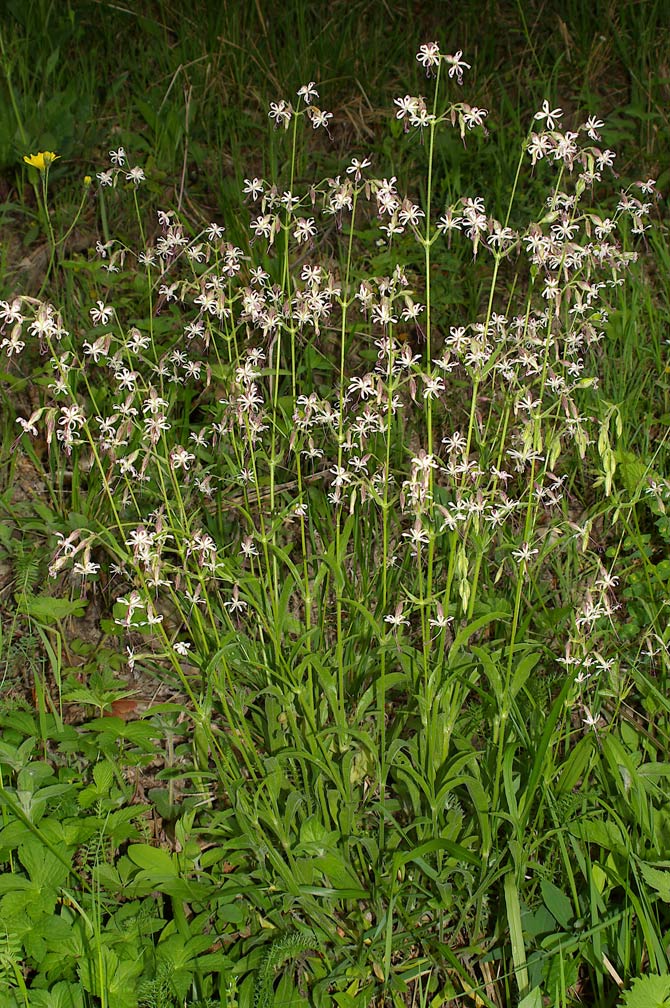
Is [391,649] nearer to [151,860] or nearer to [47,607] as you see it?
[151,860]

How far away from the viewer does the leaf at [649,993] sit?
1.82 metres

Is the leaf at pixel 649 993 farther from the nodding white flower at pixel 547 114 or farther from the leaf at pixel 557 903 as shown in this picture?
the nodding white flower at pixel 547 114

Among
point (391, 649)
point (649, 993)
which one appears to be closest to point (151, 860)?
point (391, 649)

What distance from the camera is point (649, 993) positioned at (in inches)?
71.8

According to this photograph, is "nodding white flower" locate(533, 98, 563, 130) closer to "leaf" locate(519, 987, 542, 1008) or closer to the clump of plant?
the clump of plant

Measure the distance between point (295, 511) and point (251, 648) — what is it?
1.48 feet

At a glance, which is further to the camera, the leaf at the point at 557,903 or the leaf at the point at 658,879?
the leaf at the point at 557,903

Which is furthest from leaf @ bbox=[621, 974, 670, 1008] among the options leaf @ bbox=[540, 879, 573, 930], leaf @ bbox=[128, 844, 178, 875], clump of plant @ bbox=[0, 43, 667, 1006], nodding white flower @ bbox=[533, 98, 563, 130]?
nodding white flower @ bbox=[533, 98, 563, 130]

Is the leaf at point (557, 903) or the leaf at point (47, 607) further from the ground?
the leaf at point (47, 607)

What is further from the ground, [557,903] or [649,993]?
[649,993]

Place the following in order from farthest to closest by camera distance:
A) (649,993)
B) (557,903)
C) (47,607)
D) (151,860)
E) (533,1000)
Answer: (47,607)
(151,860)
(557,903)
(533,1000)
(649,993)

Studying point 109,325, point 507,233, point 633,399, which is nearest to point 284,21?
point 109,325

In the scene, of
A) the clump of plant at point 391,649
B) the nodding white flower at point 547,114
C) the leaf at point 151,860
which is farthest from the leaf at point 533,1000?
the nodding white flower at point 547,114

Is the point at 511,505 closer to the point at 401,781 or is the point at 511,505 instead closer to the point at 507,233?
the point at 507,233
